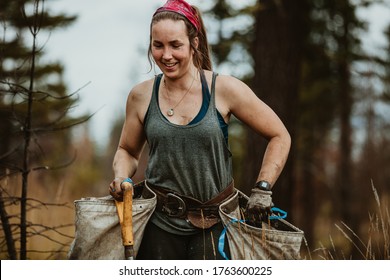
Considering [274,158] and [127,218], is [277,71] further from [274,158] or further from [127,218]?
[127,218]

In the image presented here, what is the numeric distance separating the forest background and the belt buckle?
1.09 metres

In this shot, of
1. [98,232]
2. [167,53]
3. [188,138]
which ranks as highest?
[167,53]

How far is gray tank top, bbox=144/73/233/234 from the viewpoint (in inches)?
117

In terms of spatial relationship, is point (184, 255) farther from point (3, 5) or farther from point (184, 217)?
point (3, 5)

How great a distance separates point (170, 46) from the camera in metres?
2.99

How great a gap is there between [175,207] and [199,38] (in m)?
1.00

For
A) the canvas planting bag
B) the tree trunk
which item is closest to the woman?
the canvas planting bag

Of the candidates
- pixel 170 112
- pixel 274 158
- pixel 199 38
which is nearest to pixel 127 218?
pixel 170 112

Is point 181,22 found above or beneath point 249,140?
above

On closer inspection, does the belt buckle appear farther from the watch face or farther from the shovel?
the watch face

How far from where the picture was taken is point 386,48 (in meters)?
14.5

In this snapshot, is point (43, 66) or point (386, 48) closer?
point (43, 66)
